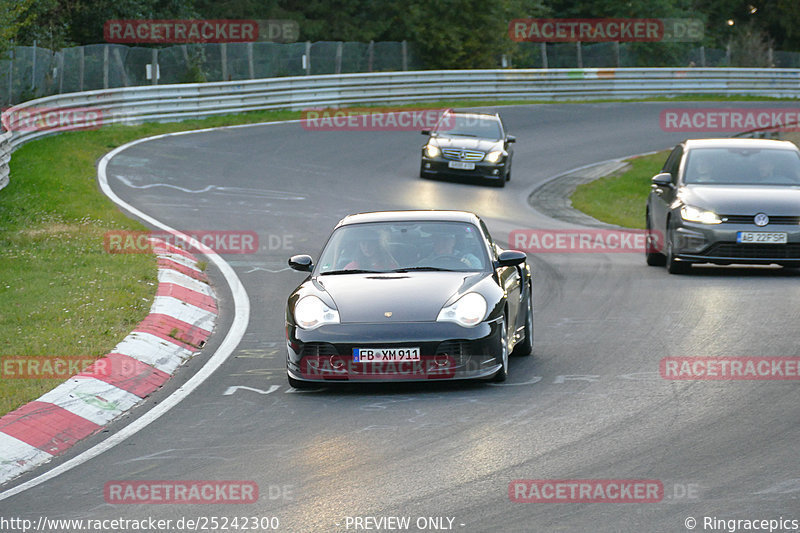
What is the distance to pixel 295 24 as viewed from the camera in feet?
193

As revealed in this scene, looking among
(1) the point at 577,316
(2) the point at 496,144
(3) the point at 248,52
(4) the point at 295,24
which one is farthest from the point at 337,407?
(4) the point at 295,24

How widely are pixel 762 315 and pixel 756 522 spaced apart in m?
6.87

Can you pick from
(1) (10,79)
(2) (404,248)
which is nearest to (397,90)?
(1) (10,79)

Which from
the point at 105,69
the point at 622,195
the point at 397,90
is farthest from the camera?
the point at 397,90

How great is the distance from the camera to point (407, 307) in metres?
9.43

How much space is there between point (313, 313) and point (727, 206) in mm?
7717

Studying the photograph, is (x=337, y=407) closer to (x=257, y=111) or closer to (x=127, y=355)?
(x=127, y=355)

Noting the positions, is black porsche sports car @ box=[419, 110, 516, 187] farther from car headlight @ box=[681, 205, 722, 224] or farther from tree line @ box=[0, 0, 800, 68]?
tree line @ box=[0, 0, 800, 68]

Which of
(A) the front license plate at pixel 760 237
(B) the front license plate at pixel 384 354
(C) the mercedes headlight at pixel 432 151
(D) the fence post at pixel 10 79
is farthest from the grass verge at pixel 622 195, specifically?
(B) the front license plate at pixel 384 354

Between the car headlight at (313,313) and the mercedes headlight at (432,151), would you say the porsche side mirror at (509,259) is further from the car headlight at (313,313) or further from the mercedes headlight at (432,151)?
the mercedes headlight at (432,151)

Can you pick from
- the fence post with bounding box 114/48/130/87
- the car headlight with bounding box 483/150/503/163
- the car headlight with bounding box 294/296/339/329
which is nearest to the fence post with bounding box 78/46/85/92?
the fence post with bounding box 114/48/130/87

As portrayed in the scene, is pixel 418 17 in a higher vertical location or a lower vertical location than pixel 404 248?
higher

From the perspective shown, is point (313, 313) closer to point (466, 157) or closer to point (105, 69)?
point (466, 157)

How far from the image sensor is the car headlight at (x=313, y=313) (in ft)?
Result: 31.0
